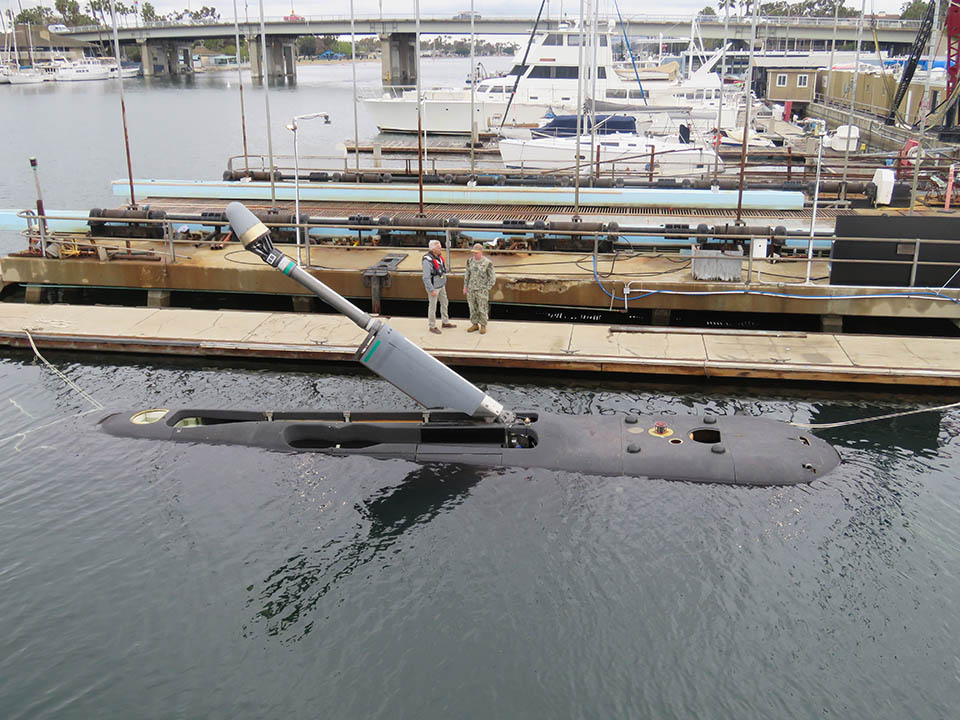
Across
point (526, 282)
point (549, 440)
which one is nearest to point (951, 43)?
point (526, 282)

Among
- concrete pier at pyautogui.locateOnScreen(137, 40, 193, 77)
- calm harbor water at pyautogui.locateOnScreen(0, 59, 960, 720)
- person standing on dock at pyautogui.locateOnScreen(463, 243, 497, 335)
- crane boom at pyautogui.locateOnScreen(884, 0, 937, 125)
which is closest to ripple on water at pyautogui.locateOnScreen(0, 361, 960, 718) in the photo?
calm harbor water at pyautogui.locateOnScreen(0, 59, 960, 720)

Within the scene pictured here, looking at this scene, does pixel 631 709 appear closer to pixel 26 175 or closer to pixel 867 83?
pixel 26 175

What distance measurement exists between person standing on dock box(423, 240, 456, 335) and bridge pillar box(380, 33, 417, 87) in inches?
4032

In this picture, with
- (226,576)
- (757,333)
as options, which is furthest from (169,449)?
(757,333)

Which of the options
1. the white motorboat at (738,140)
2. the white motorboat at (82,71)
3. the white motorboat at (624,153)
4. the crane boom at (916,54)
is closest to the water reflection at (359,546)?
the white motorboat at (624,153)

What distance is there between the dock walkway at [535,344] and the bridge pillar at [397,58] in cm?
10115

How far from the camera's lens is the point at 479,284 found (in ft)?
64.7

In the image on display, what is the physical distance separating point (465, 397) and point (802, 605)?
20.6 ft

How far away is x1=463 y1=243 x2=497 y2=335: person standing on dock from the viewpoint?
63.9 ft

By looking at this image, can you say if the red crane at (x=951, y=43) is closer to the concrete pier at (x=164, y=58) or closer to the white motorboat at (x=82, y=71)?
the concrete pier at (x=164, y=58)

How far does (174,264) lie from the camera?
23375 mm

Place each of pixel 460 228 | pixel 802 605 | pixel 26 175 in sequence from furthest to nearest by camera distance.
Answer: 1. pixel 26 175
2. pixel 460 228
3. pixel 802 605

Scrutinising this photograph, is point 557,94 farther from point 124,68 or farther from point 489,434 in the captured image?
point 124,68

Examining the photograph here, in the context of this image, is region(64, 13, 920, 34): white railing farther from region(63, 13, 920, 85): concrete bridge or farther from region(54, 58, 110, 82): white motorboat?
region(54, 58, 110, 82): white motorboat
